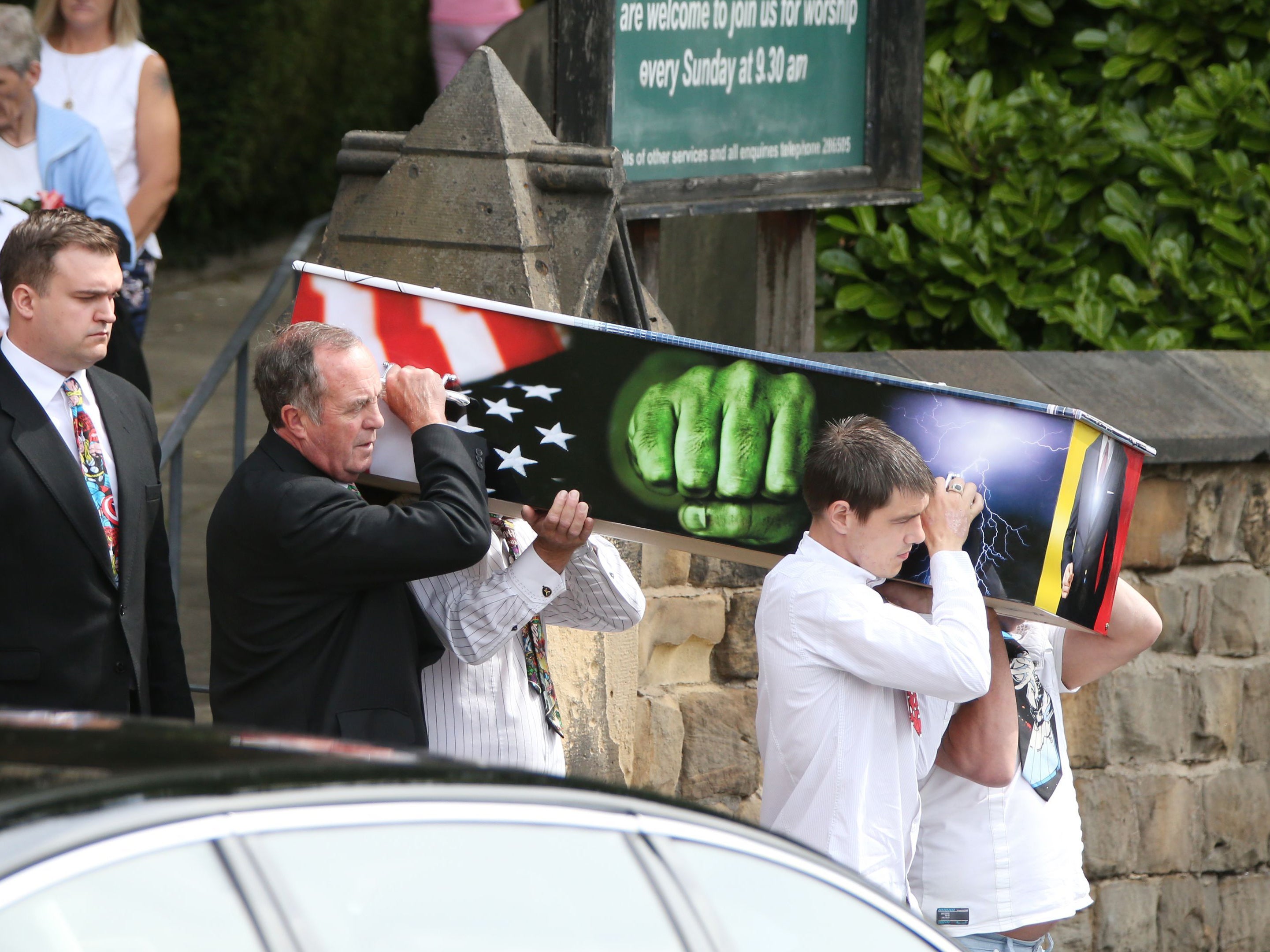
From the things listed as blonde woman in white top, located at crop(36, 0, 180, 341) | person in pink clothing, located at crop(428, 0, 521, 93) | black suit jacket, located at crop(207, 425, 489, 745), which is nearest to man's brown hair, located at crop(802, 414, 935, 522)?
black suit jacket, located at crop(207, 425, 489, 745)

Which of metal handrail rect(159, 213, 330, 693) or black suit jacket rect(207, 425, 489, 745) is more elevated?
metal handrail rect(159, 213, 330, 693)

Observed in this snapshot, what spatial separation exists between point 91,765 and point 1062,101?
4776mm

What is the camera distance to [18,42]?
4266mm

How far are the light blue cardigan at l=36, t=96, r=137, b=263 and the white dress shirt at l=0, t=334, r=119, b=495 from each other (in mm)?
1632

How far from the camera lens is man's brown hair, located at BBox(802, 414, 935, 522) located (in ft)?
8.84

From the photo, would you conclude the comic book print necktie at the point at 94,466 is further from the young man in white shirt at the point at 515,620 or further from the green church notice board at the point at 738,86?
the green church notice board at the point at 738,86

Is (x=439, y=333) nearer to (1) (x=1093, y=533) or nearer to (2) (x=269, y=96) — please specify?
(1) (x=1093, y=533)

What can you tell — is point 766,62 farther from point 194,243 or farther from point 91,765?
point 194,243

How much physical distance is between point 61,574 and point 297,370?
0.56 m

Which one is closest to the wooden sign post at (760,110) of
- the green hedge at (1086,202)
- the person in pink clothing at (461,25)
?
the green hedge at (1086,202)

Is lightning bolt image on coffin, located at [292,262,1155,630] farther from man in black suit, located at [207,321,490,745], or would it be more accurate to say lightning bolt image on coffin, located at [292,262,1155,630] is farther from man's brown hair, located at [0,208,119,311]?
man's brown hair, located at [0,208,119,311]

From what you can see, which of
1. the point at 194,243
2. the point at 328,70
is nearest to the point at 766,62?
the point at 194,243

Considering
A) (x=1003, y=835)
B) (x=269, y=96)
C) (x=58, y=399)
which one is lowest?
(x=1003, y=835)

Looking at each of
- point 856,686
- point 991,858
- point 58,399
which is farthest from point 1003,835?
point 58,399
